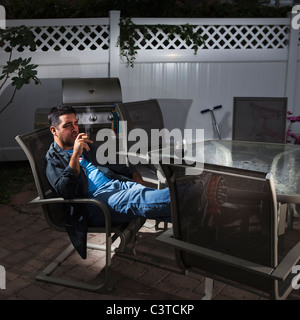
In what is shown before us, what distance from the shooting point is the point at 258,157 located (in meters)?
3.20

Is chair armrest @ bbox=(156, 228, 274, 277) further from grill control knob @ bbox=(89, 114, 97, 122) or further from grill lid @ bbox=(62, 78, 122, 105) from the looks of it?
grill lid @ bbox=(62, 78, 122, 105)

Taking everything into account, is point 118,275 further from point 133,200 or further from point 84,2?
point 84,2

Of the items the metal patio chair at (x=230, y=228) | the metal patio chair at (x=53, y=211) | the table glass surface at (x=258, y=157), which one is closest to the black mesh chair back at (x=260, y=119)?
the table glass surface at (x=258, y=157)

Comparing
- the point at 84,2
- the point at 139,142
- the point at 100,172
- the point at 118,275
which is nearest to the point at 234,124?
the point at 139,142

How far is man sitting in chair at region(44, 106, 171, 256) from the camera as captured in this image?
103 inches

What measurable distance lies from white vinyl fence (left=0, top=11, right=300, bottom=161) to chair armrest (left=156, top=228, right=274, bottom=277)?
3885 millimetres

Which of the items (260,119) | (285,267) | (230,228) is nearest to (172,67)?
(260,119)

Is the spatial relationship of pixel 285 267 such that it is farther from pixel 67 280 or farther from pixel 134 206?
pixel 67 280

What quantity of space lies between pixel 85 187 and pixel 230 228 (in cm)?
125

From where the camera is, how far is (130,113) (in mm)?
3895

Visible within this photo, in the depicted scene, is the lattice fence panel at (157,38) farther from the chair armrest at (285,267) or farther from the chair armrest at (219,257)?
the chair armrest at (285,267)

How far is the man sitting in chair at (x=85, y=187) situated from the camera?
2.62 m

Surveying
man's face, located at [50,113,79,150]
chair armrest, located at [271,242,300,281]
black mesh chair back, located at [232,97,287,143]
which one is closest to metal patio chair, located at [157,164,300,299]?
chair armrest, located at [271,242,300,281]

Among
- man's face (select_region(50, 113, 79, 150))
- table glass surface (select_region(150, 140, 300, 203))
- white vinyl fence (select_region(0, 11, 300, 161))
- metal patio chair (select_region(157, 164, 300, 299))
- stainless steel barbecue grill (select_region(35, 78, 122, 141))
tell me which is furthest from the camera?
white vinyl fence (select_region(0, 11, 300, 161))
